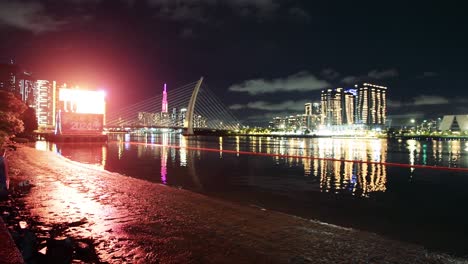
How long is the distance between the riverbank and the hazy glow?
4727 centimetres

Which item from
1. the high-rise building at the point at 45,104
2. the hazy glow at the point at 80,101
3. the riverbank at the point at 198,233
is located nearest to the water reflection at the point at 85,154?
the riverbank at the point at 198,233

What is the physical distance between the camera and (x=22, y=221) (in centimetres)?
634

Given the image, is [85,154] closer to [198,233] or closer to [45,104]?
[198,233]

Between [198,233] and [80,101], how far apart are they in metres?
52.3

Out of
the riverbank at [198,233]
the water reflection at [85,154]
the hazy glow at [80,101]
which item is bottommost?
the riverbank at [198,233]

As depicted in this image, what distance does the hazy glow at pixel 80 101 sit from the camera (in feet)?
170

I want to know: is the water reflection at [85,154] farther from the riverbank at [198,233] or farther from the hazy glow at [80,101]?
the hazy glow at [80,101]

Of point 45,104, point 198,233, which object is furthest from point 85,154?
point 45,104

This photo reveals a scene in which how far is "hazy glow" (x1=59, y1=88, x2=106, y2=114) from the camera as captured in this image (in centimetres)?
5194

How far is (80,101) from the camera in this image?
52.3 meters

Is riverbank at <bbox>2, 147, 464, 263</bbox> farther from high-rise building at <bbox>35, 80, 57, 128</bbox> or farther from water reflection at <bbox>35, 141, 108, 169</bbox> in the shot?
high-rise building at <bbox>35, 80, 57, 128</bbox>

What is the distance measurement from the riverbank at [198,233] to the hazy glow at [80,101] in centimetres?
4727

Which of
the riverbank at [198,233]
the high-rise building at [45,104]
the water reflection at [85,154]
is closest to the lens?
the riverbank at [198,233]

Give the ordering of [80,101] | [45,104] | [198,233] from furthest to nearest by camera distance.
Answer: [45,104]
[80,101]
[198,233]
